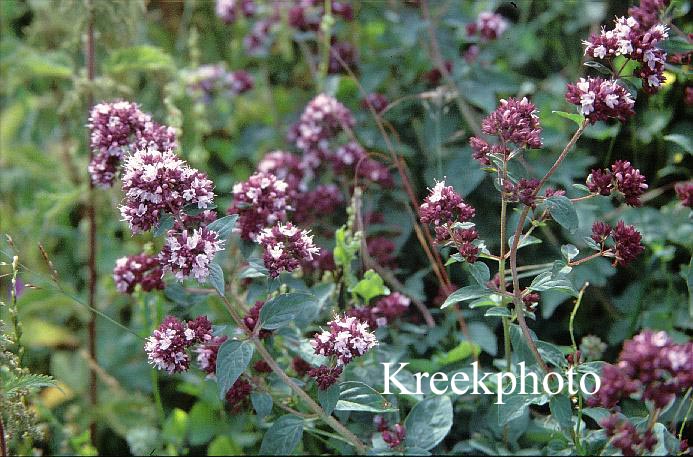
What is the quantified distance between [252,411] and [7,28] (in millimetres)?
2491

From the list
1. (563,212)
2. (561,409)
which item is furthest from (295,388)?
(563,212)

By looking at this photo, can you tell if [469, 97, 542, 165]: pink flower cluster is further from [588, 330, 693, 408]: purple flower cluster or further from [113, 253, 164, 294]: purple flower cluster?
[113, 253, 164, 294]: purple flower cluster

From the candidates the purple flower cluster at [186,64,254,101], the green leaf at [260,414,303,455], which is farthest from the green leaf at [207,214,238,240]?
the purple flower cluster at [186,64,254,101]

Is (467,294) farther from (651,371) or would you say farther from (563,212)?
(651,371)

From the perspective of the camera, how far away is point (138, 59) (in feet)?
7.88

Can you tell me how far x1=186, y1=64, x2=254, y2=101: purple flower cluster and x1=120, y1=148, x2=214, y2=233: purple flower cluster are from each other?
1428 mm

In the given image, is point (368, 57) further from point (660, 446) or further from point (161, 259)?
point (660, 446)

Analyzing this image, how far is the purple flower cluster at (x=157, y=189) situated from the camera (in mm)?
1449

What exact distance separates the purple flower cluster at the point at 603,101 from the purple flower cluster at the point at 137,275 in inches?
43.3

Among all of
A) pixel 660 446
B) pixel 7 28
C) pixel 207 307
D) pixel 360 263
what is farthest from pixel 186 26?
pixel 660 446

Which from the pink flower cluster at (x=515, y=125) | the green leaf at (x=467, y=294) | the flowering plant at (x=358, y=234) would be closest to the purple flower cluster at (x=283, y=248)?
the flowering plant at (x=358, y=234)

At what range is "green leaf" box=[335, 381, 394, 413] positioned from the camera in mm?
1627

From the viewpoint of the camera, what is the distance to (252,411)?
6.28 feet

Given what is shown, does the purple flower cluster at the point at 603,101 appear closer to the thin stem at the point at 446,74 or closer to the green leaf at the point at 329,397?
the green leaf at the point at 329,397
